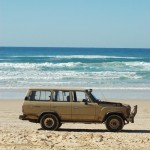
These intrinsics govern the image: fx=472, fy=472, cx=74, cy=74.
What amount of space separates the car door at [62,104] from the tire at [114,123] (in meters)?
1.32

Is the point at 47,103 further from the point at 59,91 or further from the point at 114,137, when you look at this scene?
the point at 114,137

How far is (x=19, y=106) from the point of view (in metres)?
23.6

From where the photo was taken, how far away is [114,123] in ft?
51.3

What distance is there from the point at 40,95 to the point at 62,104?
0.79 meters

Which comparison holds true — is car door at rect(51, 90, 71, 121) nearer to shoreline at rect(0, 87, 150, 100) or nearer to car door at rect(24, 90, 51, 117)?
car door at rect(24, 90, 51, 117)

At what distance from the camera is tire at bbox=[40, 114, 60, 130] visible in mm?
15625

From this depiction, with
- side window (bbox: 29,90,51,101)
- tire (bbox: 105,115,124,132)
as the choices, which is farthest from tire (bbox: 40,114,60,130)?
tire (bbox: 105,115,124,132)

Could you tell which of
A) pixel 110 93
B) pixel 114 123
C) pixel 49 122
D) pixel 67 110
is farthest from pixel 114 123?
pixel 110 93

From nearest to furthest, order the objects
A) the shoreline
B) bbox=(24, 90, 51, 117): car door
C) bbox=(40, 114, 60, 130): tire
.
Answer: bbox=(24, 90, 51, 117): car door
bbox=(40, 114, 60, 130): tire
the shoreline

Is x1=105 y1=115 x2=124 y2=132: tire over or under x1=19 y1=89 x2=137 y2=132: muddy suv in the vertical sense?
under

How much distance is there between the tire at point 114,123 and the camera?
15609 millimetres

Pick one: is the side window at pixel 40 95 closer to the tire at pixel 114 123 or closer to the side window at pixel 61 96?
the side window at pixel 61 96

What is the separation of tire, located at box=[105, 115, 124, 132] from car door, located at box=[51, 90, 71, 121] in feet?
4.31

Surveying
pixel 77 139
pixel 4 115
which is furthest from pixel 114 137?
pixel 4 115
